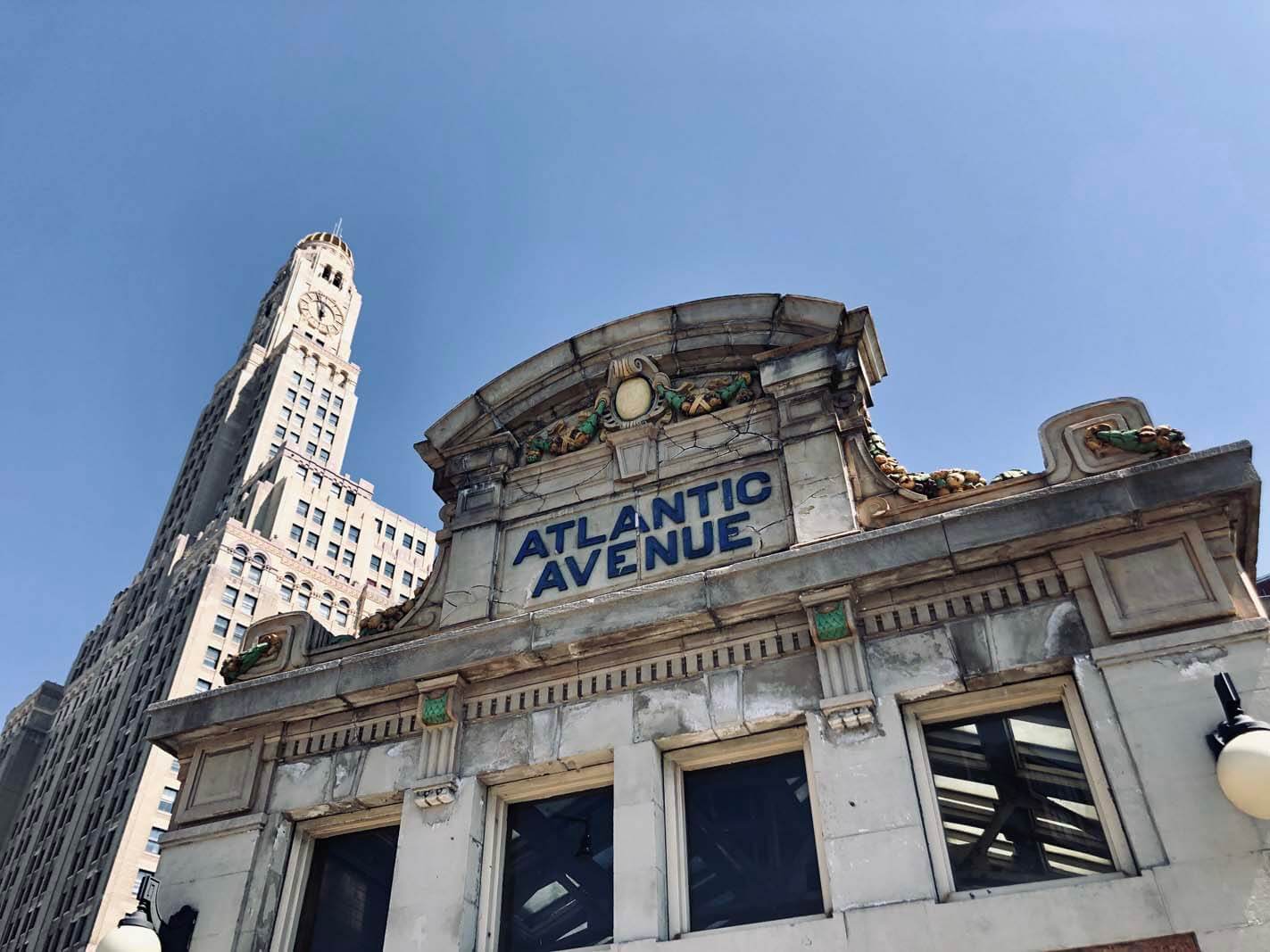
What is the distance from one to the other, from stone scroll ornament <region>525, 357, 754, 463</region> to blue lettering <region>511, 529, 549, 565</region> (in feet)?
4.22

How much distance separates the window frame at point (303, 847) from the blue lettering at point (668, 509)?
4.29 metres

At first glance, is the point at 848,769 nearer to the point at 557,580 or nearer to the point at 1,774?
the point at 557,580

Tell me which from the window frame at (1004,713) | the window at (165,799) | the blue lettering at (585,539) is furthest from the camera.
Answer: the window at (165,799)

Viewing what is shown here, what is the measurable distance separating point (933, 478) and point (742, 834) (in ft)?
14.0

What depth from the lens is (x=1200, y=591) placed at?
9.30m

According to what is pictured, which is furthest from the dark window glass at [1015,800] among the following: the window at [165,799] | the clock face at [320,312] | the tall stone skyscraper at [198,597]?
the clock face at [320,312]

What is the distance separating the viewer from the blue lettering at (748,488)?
12.2 meters

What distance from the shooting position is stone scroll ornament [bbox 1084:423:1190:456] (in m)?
10.2

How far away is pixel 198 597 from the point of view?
9406 cm

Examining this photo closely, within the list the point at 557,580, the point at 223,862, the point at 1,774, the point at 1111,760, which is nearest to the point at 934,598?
the point at 1111,760

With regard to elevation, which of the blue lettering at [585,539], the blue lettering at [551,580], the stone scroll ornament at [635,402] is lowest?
the blue lettering at [551,580]

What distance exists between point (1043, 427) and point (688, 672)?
442cm

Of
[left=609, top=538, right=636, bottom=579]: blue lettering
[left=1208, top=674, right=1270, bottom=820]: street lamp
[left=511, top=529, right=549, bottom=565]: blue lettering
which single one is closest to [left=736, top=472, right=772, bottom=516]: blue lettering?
[left=609, top=538, right=636, bottom=579]: blue lettering

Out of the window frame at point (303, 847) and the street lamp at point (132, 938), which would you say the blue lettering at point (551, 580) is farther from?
the street lamp at point (132, 938)
